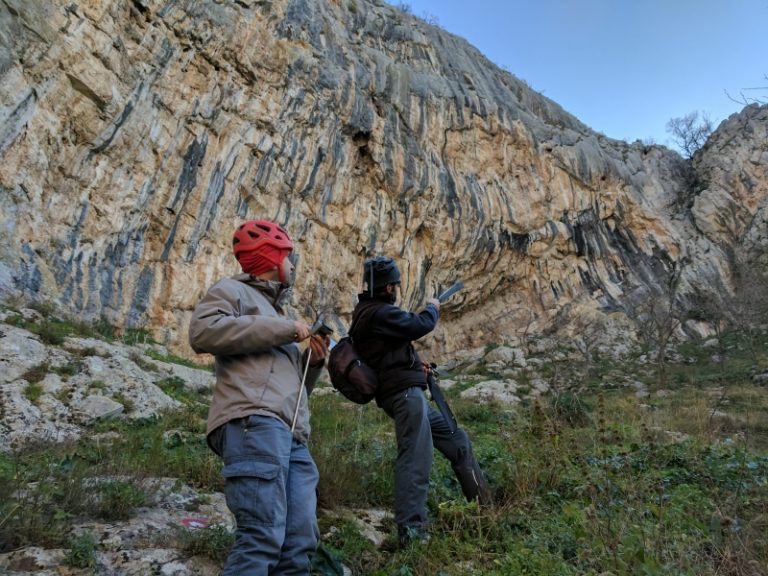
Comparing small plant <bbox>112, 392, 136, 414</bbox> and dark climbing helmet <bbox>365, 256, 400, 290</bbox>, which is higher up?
dark climbing helmet <bbox>365, 256, 400, 290</bbox>

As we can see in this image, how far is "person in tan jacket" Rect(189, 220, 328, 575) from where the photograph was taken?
1990mm

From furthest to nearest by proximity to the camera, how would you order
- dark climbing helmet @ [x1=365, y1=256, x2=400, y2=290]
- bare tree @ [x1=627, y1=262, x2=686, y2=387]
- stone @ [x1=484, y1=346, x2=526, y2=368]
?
1. bare tree @ [x1=627, y1=262, x2=686, y2=387]
2. stone @ [x1=484, y1=346, x2=526, y2=368]
3. dark climbing helmet @ [x1=365, y1=256, x2=400, y2=290]

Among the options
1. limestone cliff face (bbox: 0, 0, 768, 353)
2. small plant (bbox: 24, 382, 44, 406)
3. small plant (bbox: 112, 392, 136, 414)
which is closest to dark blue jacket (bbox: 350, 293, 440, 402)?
small plant (bbox: 112, 392, 136, 414)

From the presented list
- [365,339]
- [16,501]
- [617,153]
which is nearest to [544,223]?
[617,153]

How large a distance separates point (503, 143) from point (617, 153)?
10.1m

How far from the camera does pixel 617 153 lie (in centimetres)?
2958

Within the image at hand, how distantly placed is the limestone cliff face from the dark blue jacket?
350 inches

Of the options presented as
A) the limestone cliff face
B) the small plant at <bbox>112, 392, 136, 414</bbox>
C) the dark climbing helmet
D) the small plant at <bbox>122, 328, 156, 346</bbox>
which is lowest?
the small plant at <bbox>112, 392, 136, 414</bbox>

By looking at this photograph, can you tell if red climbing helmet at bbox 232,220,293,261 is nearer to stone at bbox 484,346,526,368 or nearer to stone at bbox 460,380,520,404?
stone at bbox 460,380,520,404

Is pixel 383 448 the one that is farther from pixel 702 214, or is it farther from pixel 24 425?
pixel 702 214

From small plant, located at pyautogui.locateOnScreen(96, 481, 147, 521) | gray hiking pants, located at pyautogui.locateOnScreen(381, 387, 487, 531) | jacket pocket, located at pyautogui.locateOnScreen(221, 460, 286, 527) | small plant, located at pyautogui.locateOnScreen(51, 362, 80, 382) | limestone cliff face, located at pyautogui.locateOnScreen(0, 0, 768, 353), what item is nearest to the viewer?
jacket pocket, located at pyautogui.locateOnScreen(221, 460, 286, 527)

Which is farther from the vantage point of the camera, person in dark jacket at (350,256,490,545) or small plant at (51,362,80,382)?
small plant at (51,362,80,382)

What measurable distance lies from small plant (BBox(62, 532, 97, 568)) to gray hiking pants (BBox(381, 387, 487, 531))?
161 centimetres

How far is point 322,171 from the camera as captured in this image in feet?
57.2
